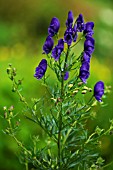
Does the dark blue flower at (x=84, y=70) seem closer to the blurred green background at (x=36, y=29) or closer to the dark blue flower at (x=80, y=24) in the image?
the dark blue flower at (x=80, y=24)

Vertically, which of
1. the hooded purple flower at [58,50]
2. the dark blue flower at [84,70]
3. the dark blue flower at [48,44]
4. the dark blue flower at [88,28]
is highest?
the dark blue flower at [88,28]

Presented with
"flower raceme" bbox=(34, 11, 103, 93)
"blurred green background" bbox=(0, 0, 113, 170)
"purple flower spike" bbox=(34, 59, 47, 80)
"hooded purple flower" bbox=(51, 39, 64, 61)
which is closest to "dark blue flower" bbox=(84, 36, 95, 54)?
"flower raceme" bbox=(34, 11, 103, 93)

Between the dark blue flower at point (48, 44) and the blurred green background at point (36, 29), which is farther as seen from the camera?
the blurred green background at point (36, 29)

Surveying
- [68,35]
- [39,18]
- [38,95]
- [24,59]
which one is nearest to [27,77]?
[38,95]

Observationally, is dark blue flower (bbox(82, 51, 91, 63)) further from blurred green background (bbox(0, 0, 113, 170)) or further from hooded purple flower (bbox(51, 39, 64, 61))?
blurred green background (bbox(0, 0, 113, 170))

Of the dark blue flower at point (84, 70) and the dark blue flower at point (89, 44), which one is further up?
the dark blue flower at point (89, 44)

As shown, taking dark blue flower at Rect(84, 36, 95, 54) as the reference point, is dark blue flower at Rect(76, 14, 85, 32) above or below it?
Answer: above

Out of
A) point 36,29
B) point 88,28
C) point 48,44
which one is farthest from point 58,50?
point 36,29

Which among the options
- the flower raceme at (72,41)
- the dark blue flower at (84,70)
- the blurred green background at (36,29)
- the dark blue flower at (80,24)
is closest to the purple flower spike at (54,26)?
the flower raceme at (72,41)

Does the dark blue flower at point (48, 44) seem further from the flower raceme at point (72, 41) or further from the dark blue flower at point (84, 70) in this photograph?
the dark blue flower at point (84, 70)

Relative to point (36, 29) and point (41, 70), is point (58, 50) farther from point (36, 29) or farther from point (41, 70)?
point (36, 29)

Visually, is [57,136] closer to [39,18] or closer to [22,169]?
[22,169]
